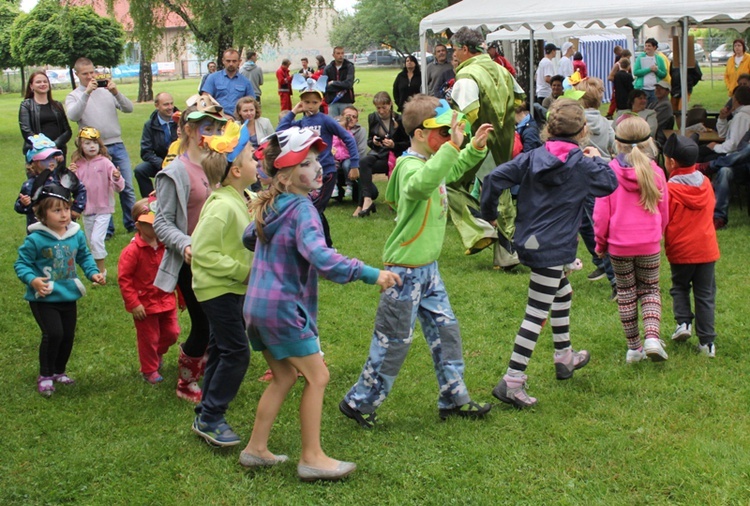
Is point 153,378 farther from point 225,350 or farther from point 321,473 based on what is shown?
point 321,473

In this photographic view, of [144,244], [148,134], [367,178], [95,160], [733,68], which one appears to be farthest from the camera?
[733,68]

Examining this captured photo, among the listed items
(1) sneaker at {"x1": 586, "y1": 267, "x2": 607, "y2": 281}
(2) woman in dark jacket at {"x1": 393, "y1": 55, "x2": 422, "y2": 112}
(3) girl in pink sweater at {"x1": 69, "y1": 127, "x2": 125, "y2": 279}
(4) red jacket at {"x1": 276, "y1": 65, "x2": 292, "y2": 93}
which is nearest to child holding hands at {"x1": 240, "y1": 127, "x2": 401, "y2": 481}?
(1) sneaker at {"x1": 586, "y1": 267, "x2": 607, "y2": 281}

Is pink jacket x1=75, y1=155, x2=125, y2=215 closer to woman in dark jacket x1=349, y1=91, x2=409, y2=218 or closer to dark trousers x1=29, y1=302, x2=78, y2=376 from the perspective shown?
dark trousers x1=29, y1=302, x2=78, y2=376

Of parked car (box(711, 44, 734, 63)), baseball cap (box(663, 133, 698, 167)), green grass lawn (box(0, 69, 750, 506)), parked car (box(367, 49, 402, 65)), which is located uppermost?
parked car (box(367, 49, 402, 65))

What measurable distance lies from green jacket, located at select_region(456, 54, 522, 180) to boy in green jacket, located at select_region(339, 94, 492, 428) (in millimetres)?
2515

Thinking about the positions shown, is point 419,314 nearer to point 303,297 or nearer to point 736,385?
point 303,297

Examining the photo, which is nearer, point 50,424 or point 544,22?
point 50,424

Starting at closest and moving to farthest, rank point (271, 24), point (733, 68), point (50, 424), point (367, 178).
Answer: point (50, 424) → point (367, 178) → point (733, 68) → point (271, 24)

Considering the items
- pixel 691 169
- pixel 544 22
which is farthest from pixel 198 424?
pixel 544 22

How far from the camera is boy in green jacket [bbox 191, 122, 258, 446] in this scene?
4.44 m

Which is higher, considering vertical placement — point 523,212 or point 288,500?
point 523,212

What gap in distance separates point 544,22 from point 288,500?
33.6 ft

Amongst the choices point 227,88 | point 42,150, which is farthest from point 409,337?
point 227,88

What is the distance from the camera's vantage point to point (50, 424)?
17.0 ft
